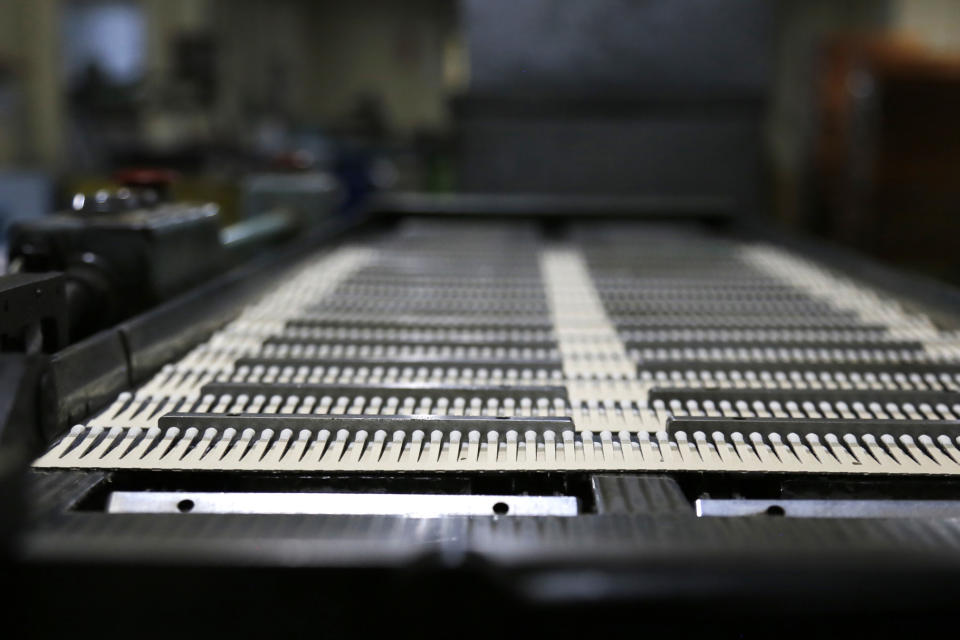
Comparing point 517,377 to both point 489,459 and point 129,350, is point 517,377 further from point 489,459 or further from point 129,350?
point 129,350

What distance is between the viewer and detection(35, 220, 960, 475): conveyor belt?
79 centimetres

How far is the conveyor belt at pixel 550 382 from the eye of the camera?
790 mm

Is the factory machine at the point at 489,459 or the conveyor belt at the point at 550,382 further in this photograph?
the conveyor belt at the point at 550,382

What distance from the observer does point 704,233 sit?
9.33 feet

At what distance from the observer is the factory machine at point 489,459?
0.49m

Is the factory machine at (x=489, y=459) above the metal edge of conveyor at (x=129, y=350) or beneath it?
beneath

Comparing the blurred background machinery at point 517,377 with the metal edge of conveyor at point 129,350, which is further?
the metal edge of conveyor at point 129,350

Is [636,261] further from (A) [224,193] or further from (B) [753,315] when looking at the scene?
(A) [224,193]

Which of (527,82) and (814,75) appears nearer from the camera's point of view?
(527,82)

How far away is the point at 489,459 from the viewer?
77cm

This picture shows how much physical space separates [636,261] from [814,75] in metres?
6.64

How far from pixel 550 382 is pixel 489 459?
308mm

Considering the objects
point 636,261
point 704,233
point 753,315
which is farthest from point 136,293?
point 704,233

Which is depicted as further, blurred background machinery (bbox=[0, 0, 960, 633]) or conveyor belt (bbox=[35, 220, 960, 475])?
conveyor belt (bbox=[35, 220, 960, 475])
